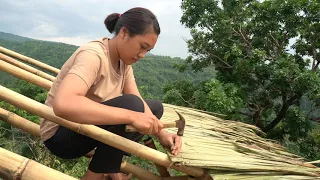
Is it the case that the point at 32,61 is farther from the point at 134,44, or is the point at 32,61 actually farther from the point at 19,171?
the point at 19,171

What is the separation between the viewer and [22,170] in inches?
43.0

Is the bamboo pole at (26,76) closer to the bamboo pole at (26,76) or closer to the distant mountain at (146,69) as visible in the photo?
the bamboo pole at (26,76)

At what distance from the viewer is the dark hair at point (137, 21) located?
1.44 metres

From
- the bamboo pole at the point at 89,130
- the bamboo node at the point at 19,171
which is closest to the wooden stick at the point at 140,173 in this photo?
the bamboo pole at the point at 89,130

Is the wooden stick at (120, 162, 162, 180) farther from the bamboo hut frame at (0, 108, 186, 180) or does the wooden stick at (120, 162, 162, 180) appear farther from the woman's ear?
the woman's ear

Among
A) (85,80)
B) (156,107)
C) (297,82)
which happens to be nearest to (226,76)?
(297,82)

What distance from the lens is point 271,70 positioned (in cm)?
636

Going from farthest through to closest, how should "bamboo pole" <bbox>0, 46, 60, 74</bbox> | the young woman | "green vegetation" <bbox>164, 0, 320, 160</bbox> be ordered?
"green vegetation" <bbox>164, 0, 320, 160</bbox> → "bamboo pole" <bbox>0, 46, 60, 74</bbox> → the young woman

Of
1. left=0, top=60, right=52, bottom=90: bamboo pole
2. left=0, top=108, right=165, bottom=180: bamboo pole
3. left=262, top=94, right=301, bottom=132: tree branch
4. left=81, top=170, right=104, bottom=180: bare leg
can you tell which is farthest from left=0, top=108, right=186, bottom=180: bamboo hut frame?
left=262, top=94, right=301, bottom=132: tree branch

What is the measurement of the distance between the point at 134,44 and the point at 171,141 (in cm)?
49

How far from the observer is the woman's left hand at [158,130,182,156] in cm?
151

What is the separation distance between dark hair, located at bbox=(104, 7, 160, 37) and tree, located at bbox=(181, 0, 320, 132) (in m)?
5.00

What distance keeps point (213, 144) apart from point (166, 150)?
15.1 inches

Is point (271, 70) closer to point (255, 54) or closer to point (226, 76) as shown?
point (255, 54)
